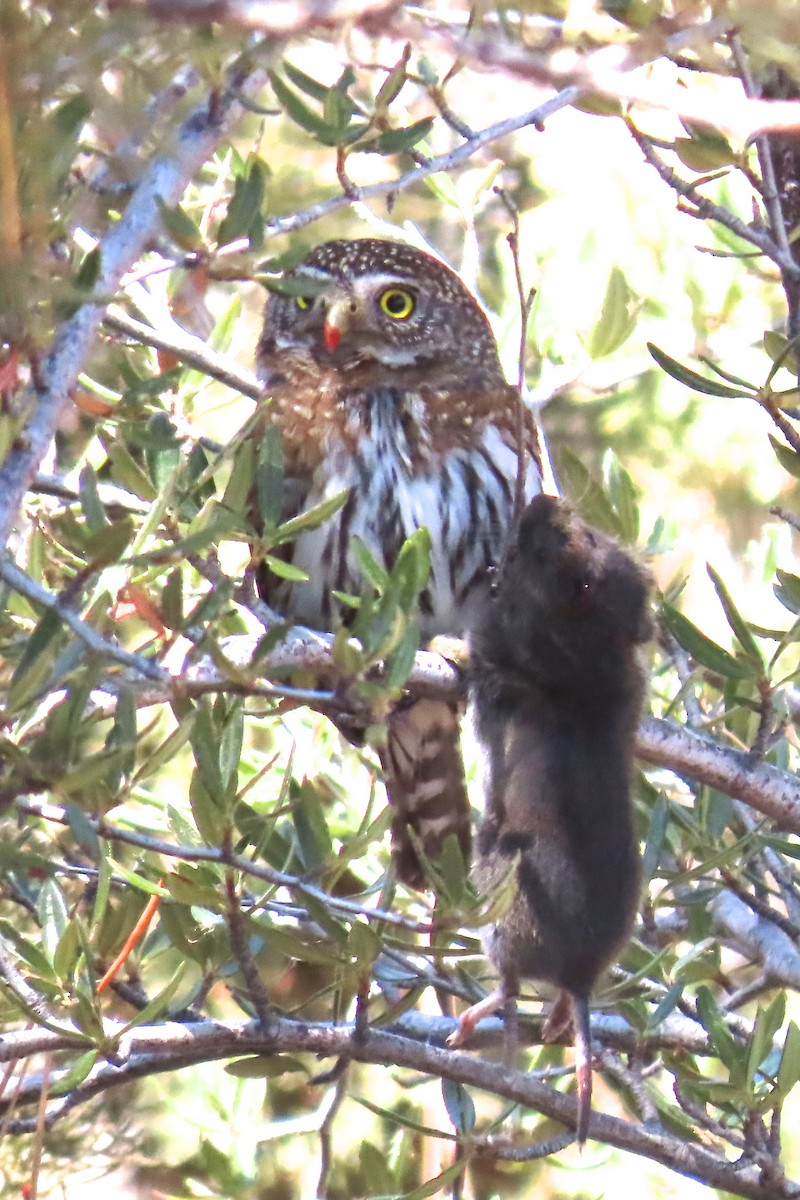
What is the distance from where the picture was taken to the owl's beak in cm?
343

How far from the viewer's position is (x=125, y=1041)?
2158 mm

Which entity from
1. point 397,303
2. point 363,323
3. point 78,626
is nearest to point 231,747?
point 78,626

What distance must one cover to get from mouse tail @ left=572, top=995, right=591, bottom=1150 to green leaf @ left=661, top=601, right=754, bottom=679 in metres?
0.51

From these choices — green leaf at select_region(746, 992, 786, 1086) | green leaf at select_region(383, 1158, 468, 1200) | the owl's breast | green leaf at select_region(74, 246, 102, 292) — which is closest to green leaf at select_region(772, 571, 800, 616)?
green leaf at select_region(746, 992, 786, 1086)

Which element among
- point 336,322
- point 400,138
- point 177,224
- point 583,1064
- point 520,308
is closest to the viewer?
point 177,224

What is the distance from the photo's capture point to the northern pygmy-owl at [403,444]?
3.26 meters

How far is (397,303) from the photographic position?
3.62 meters

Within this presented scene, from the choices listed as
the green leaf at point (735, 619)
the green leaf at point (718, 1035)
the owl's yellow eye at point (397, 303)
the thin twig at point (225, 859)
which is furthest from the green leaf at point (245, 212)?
the owl's yellow eye at point (397, 303)

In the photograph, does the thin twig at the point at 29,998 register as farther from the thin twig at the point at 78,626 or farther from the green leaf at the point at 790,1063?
the green leaf at the point at 790,1063

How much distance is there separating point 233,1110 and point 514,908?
766mm

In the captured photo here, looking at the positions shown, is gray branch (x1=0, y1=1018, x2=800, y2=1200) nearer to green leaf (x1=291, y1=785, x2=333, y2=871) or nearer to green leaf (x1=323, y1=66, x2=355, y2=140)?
green leaf (x1=291, y1=785, x2=333, y2=871)

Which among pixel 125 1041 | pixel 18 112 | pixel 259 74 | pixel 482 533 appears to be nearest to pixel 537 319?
pixel 482 533

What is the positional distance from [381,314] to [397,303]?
0.06 m

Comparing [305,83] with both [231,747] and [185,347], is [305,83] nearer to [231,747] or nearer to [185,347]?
[185,347]
